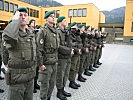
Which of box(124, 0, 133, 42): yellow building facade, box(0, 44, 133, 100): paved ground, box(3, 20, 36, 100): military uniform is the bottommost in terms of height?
box(0, 44, 133, 100): paved ground

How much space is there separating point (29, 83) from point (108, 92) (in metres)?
2.29

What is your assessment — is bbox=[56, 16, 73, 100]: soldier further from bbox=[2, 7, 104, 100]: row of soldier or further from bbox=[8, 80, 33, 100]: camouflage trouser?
bbox=[8, 80, 33, 100]: camouflage trouser

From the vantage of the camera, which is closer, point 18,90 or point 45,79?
point 18,90

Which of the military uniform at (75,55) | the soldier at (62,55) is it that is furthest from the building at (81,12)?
the soldier at (62,55)

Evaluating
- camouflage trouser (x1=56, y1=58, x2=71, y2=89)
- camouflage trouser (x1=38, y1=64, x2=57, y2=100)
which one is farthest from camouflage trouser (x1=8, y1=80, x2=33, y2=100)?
camouflage trouser (x1=56, y1=58, x2=71, y2=89)

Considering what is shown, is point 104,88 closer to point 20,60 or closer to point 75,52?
point 75,52

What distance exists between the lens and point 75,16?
1064 inches

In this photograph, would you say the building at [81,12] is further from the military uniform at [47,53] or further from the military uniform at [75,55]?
the military uniform at [47,53]

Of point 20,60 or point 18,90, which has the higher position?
point 20,60

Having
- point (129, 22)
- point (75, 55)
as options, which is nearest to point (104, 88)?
point (75, 55)

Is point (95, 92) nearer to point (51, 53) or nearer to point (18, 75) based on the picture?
point (51, 53)

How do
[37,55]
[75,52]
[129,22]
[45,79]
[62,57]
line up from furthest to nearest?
[129,22] < [75,52] < [62,57] < [45,79] < [37,55]

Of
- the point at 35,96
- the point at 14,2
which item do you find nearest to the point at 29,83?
the point at 35,96

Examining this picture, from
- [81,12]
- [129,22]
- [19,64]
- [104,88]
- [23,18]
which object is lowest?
[104,88]
